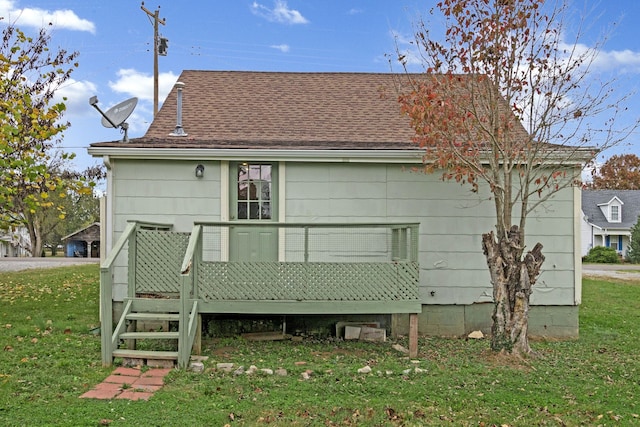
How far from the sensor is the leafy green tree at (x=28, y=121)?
8.26 meters

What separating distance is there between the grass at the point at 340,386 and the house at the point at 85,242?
38.8 metres

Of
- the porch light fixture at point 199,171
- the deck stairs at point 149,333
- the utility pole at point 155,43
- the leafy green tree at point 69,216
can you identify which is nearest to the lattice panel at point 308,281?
the deck stairs at point 149,333

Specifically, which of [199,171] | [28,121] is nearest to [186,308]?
[199,171]

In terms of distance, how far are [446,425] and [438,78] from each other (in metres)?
4.48

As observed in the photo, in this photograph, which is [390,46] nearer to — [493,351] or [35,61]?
[493,351]

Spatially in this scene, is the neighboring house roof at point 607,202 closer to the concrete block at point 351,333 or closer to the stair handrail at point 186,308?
the concrete block at point 351,333

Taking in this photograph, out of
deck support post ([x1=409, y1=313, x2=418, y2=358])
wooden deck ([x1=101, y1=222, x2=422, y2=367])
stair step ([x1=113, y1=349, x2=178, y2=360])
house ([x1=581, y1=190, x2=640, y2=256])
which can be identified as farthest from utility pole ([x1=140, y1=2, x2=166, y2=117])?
house ([x1=581, y1=190, x2=640, y2=256])

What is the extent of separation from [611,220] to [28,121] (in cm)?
3551

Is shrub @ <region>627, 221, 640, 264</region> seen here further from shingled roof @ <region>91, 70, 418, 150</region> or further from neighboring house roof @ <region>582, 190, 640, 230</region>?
shingled roof @ <region>91, 70, 418, 150</region>

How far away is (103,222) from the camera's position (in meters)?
7.45

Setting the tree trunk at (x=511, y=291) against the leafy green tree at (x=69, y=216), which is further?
the leafy green tree at (x=69, y=216)

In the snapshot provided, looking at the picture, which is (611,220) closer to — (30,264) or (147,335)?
(30,264)

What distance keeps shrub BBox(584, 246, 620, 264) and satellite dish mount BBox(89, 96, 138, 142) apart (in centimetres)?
2928

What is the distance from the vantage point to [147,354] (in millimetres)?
5609
